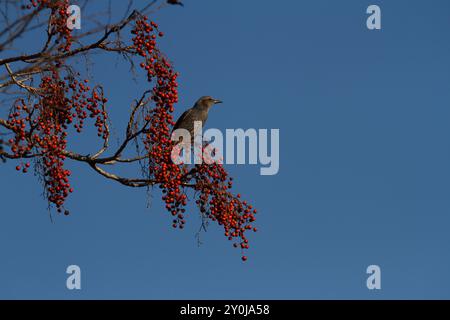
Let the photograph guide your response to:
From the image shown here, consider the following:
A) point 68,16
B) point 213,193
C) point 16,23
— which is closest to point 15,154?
point 68,16

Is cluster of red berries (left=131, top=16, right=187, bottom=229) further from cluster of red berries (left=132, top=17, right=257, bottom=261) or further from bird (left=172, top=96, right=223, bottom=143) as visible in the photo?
bird (left=172, top=96, right=223, bottom=143)

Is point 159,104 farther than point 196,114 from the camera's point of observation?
No

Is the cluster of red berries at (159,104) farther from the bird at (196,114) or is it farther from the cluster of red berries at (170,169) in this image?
the bird at (196,114)

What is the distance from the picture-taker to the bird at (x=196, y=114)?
12266mm

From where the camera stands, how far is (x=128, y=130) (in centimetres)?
827

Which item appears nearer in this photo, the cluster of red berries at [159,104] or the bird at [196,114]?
the cluster of red berries at [159,104]

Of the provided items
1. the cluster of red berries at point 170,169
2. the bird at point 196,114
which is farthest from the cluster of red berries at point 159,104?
the bird at point 196,114

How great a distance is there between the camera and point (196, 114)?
40.9ft

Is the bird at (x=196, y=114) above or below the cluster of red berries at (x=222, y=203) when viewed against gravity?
above

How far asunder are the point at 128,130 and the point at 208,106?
4629 mm

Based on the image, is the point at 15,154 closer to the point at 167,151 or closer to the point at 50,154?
the point at 50,154

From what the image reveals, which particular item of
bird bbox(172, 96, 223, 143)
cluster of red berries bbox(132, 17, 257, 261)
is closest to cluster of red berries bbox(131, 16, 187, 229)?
cluster of red berries bbox(132, 17, 257, 261)

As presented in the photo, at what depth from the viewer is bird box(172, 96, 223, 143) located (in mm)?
12266

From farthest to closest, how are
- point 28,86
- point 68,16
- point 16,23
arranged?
1. point 28,86
2. point 68,16
3. point 16,23
